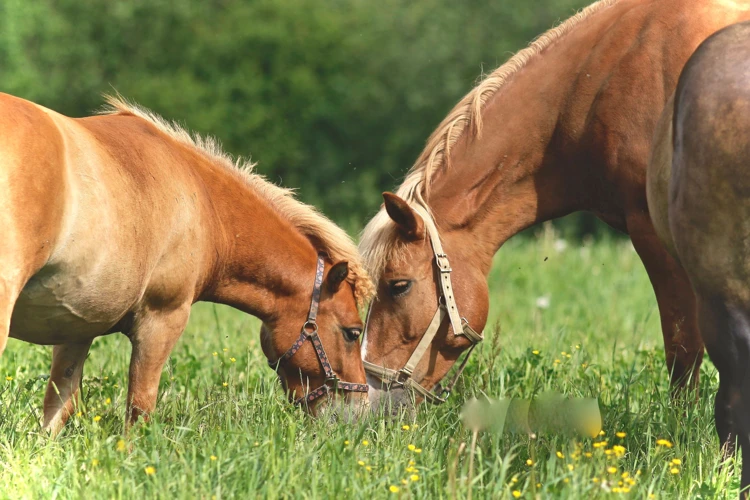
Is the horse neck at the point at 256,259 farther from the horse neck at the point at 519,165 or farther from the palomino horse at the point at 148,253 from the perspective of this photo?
the horse neck at the point at 519,165

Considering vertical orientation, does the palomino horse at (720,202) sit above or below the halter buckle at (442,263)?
above

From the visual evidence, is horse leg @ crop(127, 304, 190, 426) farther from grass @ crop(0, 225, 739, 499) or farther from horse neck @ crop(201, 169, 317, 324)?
horse neck @ crop(201, 169, 317, 324)

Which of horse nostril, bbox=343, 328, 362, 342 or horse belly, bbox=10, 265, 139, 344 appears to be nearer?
horse belly, bbox=10, 265, 139, 344

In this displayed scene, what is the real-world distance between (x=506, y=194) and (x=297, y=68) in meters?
16.3

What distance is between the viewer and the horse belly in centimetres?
331

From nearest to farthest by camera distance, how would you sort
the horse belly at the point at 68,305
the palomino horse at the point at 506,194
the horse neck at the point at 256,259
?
the horse belly at the point at 68,305 < the horse neck at the point at 256,259 < the palomino horse at the point at 506,194

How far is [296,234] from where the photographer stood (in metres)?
4.59

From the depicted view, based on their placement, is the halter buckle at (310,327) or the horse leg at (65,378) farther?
the halter buckle at (310,327)

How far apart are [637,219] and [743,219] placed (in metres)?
1.62

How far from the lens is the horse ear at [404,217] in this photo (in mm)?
4609

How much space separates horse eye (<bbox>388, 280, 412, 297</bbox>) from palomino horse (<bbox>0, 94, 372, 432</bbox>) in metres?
0.25

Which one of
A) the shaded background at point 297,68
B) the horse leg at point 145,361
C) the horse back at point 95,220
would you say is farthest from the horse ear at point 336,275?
the shaded background at point 297,68

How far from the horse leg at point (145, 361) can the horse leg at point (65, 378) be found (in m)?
0.37

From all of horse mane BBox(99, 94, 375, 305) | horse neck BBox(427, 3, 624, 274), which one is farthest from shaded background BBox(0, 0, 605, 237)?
horse mane BBox(99, 94, 375, 305)
